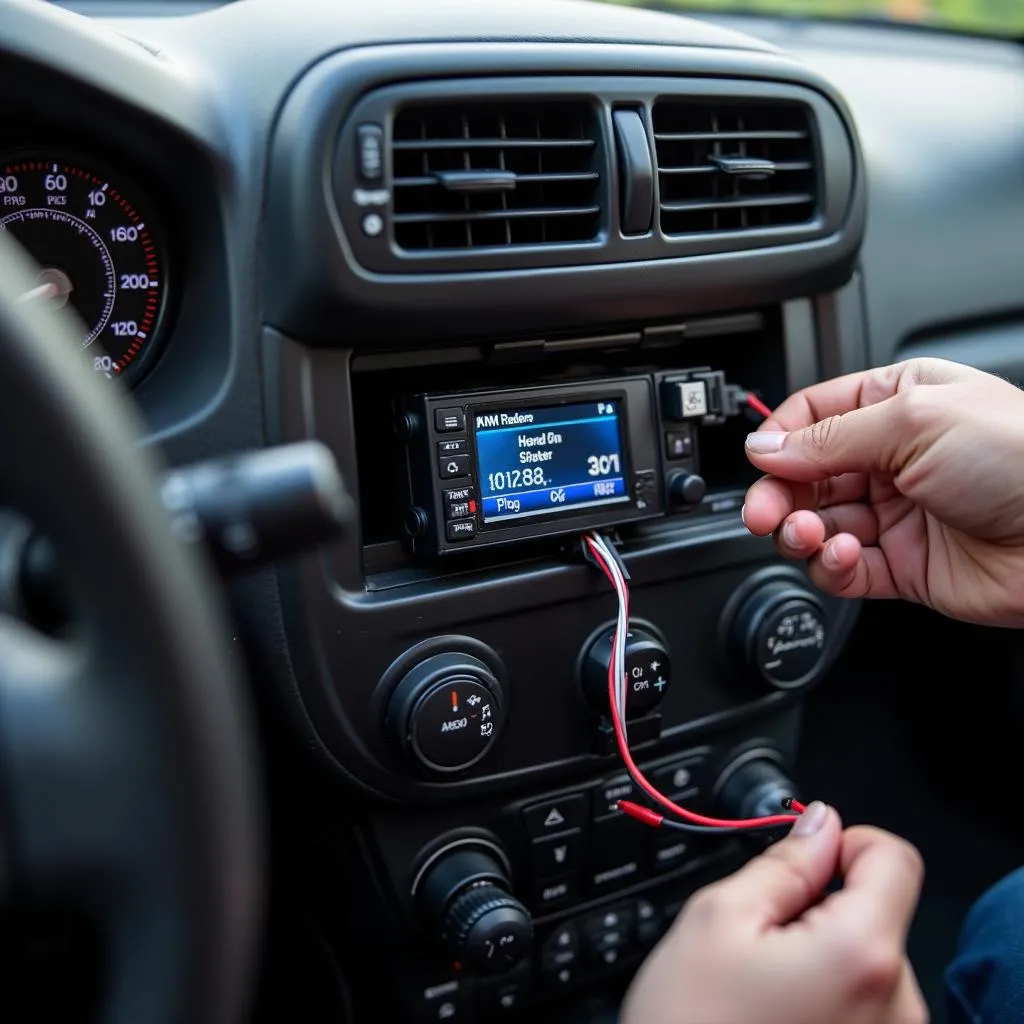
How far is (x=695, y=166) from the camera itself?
124 centimetres

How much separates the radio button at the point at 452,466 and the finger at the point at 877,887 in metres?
0.50

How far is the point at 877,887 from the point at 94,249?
2.84 feet

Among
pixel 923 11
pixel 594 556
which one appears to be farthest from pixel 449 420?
pixel 923 11

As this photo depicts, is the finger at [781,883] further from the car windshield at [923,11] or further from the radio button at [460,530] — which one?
the car windshield at [923,11]

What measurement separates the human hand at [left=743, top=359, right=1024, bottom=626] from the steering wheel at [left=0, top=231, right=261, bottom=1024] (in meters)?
0.74

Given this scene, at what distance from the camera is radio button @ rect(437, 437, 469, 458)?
1136 millimetres

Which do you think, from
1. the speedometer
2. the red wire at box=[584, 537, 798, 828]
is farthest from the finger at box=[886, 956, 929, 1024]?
the speedometer

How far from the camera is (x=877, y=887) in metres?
0.78

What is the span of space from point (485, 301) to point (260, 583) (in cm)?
34

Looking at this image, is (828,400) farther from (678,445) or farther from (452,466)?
(452,466)

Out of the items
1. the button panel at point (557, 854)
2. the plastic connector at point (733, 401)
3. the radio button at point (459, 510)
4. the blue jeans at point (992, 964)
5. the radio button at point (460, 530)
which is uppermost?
the plastic connector at point (733, 401)

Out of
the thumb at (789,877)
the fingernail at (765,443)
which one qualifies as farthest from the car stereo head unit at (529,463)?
the thumb at (789,877)

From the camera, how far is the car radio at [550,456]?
1140mm

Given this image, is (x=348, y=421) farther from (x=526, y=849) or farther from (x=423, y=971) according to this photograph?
(x=423, y=971)
